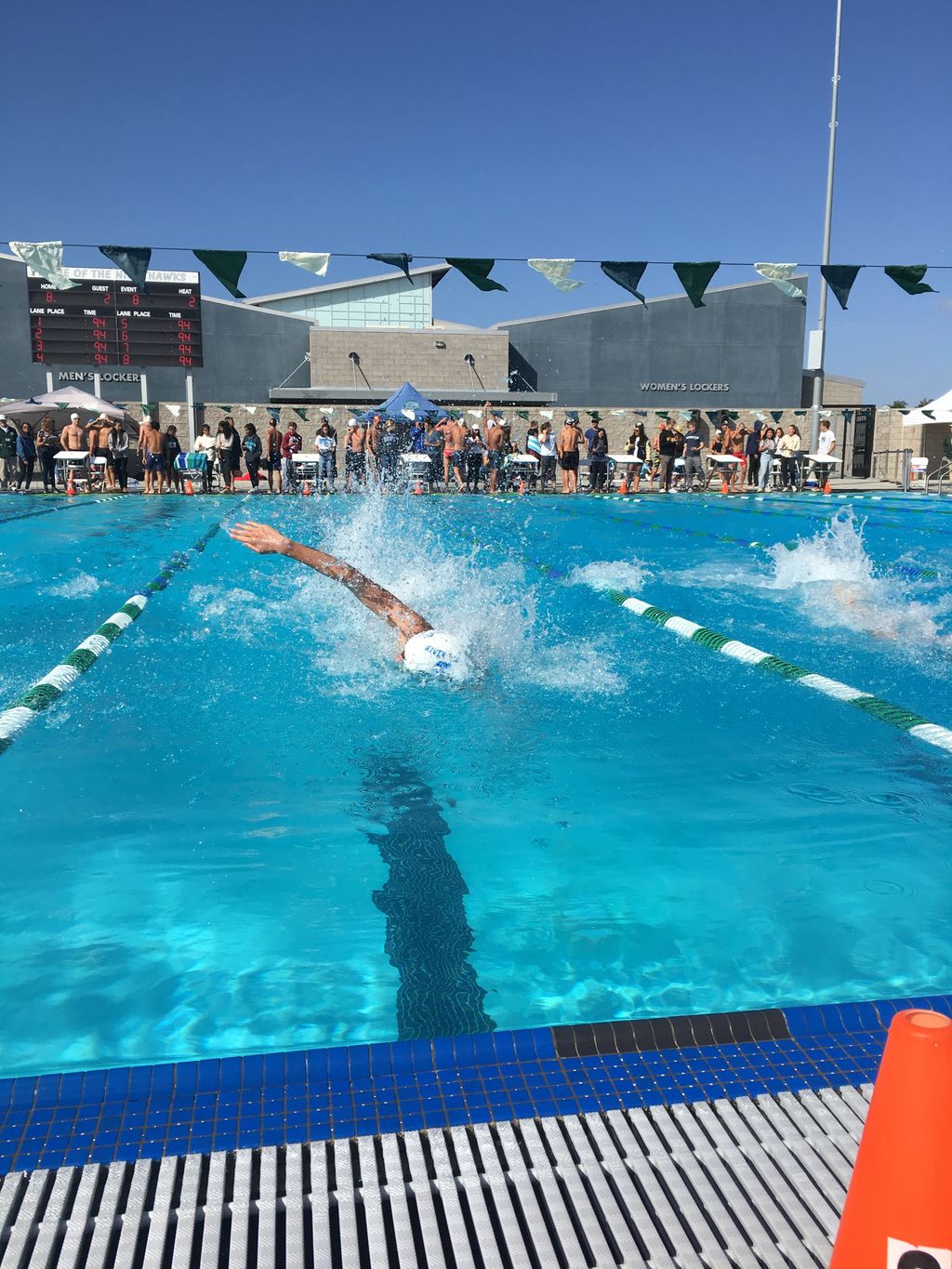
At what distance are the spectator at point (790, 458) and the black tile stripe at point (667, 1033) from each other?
19818mm

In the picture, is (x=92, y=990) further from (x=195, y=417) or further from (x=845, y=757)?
(x=195, y=417)

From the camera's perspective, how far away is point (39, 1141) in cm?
159

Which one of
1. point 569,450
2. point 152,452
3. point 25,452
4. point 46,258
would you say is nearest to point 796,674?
point 46,258

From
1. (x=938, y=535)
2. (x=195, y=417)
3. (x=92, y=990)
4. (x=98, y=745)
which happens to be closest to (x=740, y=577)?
(x=938, y=535)

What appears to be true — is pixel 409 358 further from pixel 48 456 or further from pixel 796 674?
pixel 796 674

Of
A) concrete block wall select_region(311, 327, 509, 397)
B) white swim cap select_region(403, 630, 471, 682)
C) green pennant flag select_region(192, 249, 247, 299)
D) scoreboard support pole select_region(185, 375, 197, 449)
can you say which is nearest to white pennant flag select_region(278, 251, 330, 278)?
green pennant flag select_region(192, 249, 247, 299)

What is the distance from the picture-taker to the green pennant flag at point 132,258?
37.3 ft

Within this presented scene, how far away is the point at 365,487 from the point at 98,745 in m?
15.2

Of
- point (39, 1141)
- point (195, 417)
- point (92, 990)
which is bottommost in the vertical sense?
point (92, 990)

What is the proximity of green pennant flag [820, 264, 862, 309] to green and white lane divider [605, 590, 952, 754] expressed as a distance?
22.6 feet

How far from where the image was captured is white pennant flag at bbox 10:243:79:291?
11.9 metres

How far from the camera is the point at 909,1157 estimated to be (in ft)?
3.29

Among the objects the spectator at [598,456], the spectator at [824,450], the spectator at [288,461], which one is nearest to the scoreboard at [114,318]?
the spectator at [288,461]

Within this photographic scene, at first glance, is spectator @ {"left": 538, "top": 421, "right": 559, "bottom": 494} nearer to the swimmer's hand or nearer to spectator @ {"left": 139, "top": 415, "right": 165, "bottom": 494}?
spectator @ {"left": 139, "top": 415, "right": 165, "bottom": 494}
